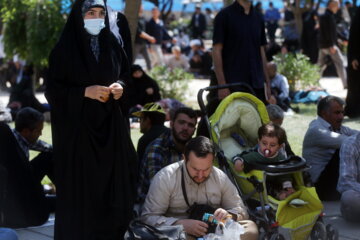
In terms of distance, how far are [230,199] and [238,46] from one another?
2.02 meters

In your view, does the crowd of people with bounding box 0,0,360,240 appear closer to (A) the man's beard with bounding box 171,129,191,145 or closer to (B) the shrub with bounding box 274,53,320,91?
(A) the man's beard with bounding box 171,129,191,145

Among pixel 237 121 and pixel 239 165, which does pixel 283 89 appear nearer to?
pixel 237 121

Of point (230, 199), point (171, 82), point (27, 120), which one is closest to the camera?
point (230, 199)

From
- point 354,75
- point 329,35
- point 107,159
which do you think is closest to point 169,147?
point 107,159

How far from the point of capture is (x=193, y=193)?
5.30m

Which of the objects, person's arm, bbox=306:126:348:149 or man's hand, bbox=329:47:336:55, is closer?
person's arm, bbox=306:126:348:149

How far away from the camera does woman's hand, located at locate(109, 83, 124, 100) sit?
513cm

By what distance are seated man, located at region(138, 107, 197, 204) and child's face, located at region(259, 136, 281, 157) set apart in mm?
609

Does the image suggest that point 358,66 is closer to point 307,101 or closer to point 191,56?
point 307,101

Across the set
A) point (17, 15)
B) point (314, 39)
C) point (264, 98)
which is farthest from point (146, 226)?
point (314, 39)

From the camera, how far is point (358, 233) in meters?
6.03

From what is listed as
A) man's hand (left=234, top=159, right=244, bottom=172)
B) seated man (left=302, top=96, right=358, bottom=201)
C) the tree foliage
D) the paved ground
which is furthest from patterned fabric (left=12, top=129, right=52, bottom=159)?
the tree foliage

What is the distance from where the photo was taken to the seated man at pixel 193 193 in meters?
5.14

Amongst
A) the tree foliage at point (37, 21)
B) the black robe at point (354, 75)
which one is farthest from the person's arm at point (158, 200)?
the tree foliage at point (37, 21)
